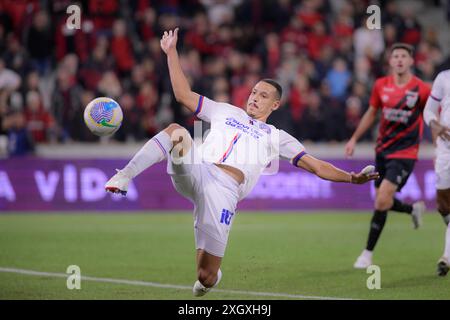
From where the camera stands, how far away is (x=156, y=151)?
808 cm

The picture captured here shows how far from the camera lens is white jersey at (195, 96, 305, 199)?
8797 millimetres

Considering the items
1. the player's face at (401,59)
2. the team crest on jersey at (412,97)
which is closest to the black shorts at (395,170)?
the team crest on jersey at (412,97)

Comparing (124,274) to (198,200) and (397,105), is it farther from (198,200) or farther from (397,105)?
(397,105)

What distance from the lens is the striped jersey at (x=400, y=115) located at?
11688 millimetres

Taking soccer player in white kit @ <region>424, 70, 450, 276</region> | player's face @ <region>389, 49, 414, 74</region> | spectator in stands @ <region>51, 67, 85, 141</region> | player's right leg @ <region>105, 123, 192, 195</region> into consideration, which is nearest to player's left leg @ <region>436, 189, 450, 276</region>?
soccer player in white kit @ <region>424, 70, 450, 276</region>

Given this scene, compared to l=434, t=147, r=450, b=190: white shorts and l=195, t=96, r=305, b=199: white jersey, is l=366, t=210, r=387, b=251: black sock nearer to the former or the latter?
l=434, t=147, r=450, b=190: white shorts

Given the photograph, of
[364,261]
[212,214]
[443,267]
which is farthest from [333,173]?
[364,261]

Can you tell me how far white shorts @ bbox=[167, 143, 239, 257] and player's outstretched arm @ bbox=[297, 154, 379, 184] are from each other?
0.72 metres

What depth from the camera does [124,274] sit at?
412 inches

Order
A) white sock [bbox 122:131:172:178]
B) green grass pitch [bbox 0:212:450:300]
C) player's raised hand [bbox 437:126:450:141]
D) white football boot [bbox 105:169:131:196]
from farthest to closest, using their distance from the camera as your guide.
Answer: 1. player's raised hand [bbox 437:126:450:141]
2. green grass pitch [bbox 0:212:450:300]
3. white sock [bbox 122:131:172:178]
4. white football boot [bbox 105:169:131:196]

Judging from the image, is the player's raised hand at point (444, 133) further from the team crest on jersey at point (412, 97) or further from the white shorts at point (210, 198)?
the white shorts at point (210, 198)

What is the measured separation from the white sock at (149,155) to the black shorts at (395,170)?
4.31 metres
